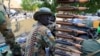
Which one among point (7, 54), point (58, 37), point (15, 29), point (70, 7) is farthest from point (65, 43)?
point (15, 29)

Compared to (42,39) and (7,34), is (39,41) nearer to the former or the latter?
(42,39)

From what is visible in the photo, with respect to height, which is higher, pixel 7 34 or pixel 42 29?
pixel 42 29

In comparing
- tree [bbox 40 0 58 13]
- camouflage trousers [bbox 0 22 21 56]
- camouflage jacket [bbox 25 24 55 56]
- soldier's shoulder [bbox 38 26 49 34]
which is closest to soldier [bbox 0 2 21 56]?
camouflage trousers [bbox 0 22 21 56]

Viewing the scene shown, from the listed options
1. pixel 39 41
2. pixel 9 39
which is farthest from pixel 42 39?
pixel 9 39

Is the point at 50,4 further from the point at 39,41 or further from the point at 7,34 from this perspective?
the point at 39,41

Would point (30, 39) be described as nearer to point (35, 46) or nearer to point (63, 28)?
point (35, 46)

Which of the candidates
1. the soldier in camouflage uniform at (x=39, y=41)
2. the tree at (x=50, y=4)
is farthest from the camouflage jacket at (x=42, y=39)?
the tree at (x=50, y=4)

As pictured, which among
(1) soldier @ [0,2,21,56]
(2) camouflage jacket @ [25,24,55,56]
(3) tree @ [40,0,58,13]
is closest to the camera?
(2) camouflage jacket @ [25,24,55,56]

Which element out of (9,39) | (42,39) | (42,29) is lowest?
(9,39)

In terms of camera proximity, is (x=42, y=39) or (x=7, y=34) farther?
(x=7, y=34)

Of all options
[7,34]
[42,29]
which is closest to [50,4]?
[7,34]

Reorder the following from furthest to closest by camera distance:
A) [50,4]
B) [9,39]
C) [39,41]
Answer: [50,4], [9,39], [39,41]

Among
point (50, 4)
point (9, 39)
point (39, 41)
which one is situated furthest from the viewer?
point (50, 4)

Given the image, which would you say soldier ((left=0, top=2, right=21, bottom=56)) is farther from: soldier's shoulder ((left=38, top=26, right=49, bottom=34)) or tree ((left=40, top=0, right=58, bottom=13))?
tree ((left=40, top=0, right=58, bottom=13))
